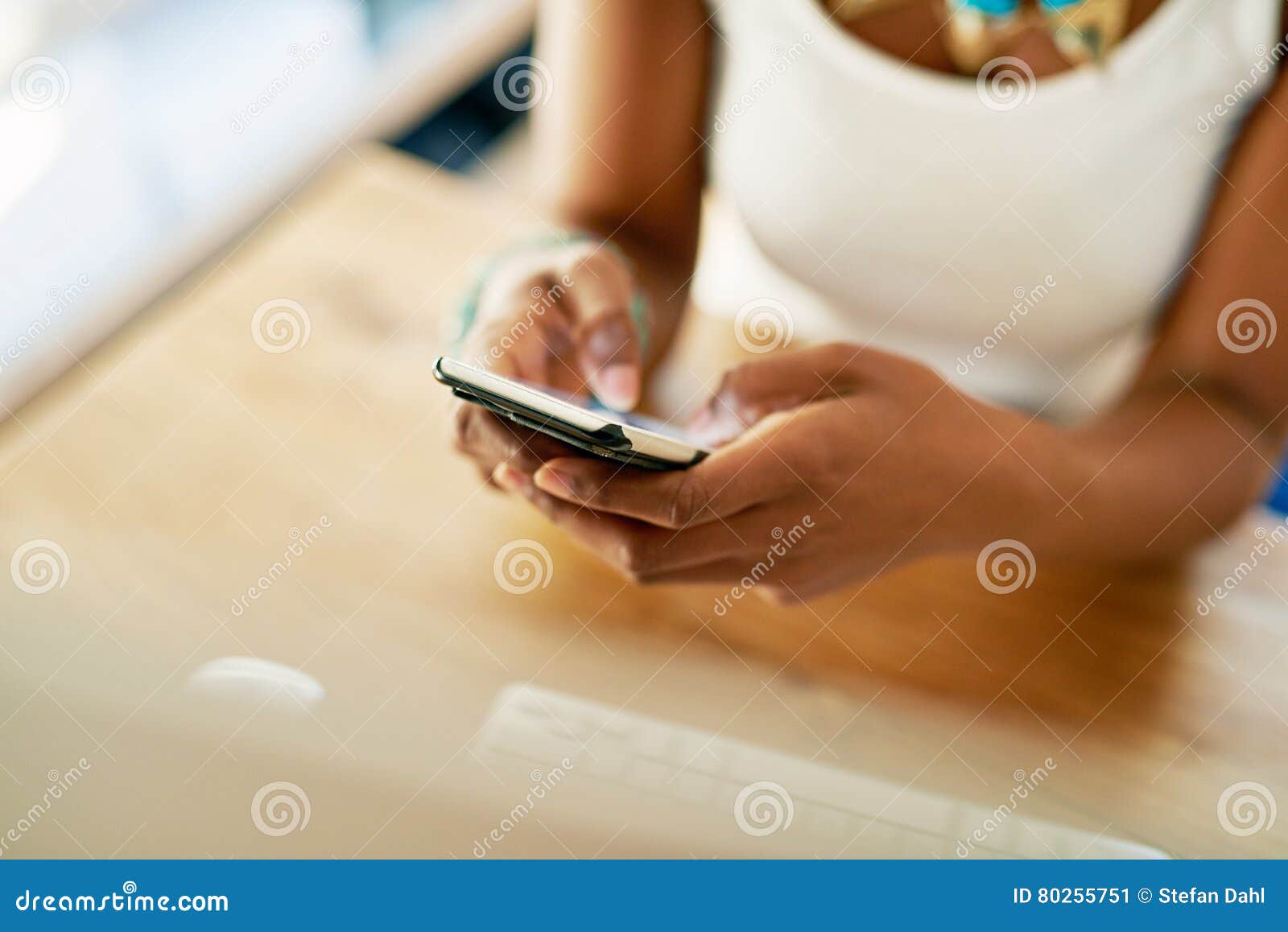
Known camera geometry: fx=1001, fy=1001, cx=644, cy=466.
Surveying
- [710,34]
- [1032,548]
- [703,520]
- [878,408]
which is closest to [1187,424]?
[1032,548]

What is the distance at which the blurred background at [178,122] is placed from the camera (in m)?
1.72

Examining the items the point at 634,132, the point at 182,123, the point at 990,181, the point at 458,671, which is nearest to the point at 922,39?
the point at 990,181

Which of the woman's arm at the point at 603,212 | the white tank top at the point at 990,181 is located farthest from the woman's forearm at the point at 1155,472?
the woman's arm at the point at 603,212

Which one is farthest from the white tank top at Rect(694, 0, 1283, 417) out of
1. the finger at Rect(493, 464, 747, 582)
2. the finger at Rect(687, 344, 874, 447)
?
the finger at Rect(493, 464, 747, 582)

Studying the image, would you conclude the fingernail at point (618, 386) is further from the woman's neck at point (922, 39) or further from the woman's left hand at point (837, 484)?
the woman's neck at point (922, 39)

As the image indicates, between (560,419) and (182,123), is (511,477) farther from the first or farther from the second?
(182,123)

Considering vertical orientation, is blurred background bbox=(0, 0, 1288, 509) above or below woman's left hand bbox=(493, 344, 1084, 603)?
above

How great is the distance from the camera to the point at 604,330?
2.83 feet

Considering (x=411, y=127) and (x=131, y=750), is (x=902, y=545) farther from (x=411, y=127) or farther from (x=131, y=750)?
(x=411, y=127)

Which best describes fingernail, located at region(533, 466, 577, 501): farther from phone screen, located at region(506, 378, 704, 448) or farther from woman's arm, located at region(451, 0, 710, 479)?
phone screen, located at region(506, 378, 704, 448)

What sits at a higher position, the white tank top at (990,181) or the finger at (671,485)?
the white tank top at (990,181)

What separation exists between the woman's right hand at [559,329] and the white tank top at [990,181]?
0.18m

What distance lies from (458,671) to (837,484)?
1.03 feet

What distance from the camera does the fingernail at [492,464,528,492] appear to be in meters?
0.73
